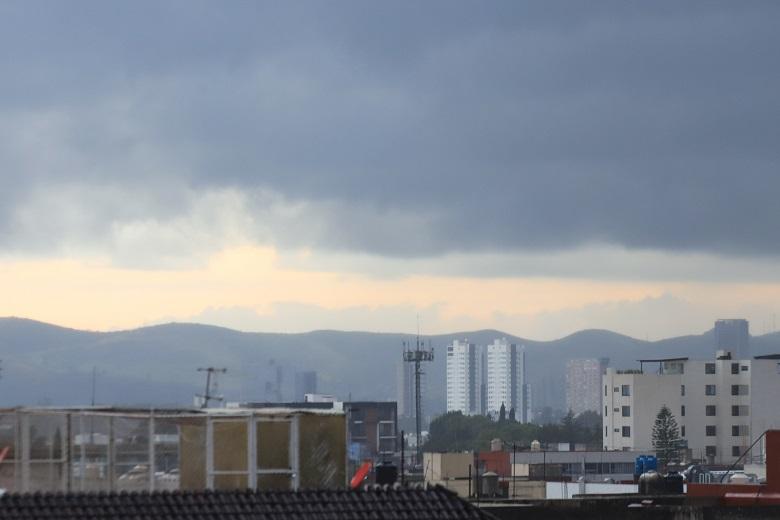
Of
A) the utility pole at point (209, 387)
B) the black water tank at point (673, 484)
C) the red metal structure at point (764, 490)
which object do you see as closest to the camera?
the utility pole at point (209, 387)

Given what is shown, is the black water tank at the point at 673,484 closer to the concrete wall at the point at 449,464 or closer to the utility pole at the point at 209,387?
the utility pole at the point at 209,387

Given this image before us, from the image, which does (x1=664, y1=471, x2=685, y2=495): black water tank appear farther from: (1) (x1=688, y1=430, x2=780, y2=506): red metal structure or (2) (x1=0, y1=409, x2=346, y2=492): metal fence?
(2) (x1=0, y1=409, x2=346, y2=492): metal fence

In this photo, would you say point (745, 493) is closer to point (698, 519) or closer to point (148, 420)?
point (698, 519)

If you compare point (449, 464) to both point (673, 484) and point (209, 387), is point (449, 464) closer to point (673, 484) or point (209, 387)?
point (673, 484)

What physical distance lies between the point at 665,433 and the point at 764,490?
142934 mm

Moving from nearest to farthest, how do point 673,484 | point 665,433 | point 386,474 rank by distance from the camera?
1. point 386,474
2. point 673,484
3. point 665,433

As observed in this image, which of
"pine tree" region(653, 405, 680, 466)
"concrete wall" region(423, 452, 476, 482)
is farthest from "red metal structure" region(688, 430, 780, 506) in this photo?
"pine tree" region(653, 405, 680, 466)

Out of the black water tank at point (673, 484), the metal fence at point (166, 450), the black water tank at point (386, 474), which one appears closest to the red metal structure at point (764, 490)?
the black water tank at point (673, 484)

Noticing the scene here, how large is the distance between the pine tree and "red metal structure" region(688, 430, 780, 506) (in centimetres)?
13004

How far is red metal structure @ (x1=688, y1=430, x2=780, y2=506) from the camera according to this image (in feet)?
150

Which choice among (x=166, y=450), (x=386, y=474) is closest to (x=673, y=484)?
(x=386, y=474)

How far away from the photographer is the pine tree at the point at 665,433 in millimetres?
183688

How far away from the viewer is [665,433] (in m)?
190

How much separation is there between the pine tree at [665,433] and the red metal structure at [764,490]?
130 metres
